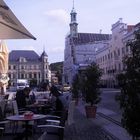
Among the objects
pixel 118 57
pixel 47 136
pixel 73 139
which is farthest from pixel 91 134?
pixel 118 57

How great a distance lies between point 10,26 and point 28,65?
153806 millimetres

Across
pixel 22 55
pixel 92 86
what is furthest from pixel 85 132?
pixel 22 55

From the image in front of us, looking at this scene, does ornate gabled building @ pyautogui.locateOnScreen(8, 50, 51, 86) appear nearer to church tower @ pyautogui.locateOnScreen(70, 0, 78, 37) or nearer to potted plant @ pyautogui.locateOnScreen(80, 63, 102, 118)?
church tower @ pyautogui.locateOnScreen(70, 0, 78, 37)

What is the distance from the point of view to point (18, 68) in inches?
6304

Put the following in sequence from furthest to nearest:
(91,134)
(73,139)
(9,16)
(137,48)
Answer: (91,134) → (73,139) → (137,48) → (9,16)

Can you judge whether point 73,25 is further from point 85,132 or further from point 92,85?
point 85,132

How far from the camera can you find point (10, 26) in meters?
6.46

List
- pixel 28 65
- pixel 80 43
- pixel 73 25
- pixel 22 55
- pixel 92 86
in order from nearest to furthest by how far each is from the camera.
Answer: pixel 92 86 < pixel 80 43 < pixel 73 25 < pixel 22 55 < pixel 28 65

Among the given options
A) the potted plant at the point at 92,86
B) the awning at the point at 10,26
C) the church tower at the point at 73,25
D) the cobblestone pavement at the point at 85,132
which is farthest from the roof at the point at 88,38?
the awning at the point at 10,26

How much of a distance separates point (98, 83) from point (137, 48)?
11.4 m

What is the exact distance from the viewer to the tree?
7527 millimetres

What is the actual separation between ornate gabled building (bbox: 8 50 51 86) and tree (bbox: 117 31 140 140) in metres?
150

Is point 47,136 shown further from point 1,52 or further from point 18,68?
point 18,68

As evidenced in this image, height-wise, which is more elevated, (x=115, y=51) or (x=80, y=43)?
(x=80, y=43)
